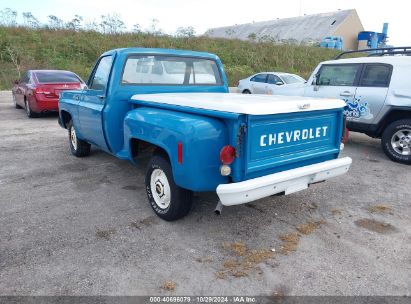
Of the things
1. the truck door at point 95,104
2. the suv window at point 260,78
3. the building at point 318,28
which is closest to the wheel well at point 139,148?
the truck door at point 95,104

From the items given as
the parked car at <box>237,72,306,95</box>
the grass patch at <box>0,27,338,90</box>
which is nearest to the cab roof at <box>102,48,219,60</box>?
the parked car at <box>237,72,306,95</box>

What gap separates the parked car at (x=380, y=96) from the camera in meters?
6.30

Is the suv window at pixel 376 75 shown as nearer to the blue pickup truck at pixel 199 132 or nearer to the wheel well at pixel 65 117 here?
the blue pickup truck at pixel 199 132

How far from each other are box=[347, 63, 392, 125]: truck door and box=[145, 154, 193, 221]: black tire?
15.3 ft

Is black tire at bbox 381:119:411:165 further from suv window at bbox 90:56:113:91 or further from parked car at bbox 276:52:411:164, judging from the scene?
suv window at bbox 90:56:113:91

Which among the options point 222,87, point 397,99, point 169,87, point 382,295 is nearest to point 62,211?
point 169,87

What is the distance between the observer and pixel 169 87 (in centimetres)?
500

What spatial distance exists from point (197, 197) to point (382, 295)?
7.99ft

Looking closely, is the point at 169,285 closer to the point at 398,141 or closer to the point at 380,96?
the point at 398,141

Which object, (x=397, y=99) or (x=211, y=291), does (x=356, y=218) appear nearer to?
(x=211, y=291)

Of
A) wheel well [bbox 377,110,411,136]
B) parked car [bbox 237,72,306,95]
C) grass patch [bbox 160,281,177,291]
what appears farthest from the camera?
parked car [bbox 237,72,306,95]

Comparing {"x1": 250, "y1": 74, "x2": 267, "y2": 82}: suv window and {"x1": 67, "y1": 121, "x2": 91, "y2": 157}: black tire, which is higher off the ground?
{"x1": 250, "y1": 74, "x2": 267, "y2": 82}: suv window

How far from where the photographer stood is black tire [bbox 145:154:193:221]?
363 cm

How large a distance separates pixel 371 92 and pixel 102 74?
502 centimetres
